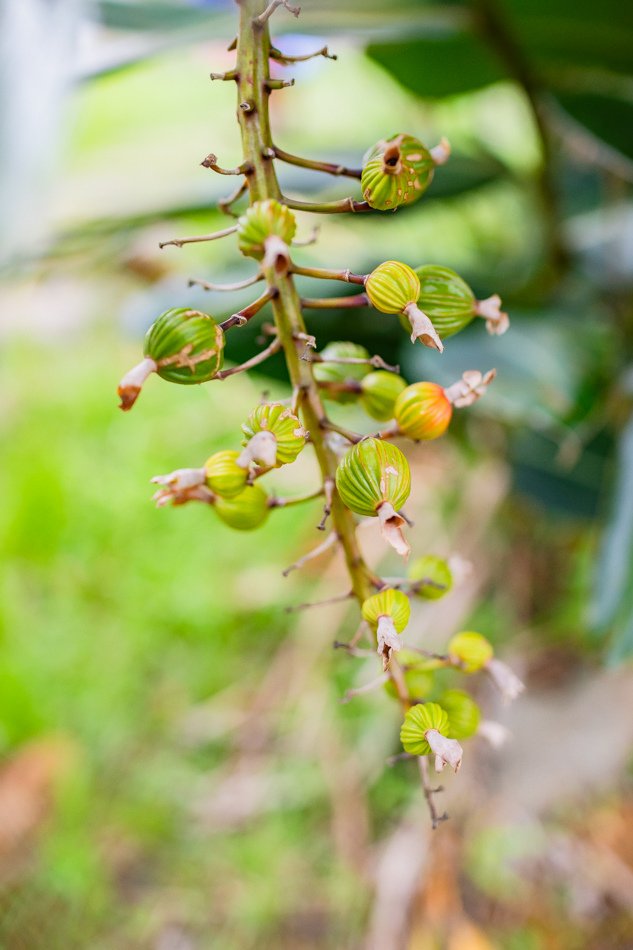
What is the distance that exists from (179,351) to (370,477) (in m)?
0.06

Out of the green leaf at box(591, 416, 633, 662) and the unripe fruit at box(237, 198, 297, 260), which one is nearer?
the unripe fruit at box(237, 198, 297, 260)

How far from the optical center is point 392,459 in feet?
0.68

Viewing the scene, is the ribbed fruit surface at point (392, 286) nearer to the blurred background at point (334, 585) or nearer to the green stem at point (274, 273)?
the green stem at point (274, 273)

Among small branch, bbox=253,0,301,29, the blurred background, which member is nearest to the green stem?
small branch, bbox=253,0,301,29

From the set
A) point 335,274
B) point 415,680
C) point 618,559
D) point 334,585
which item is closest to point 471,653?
point 415,680

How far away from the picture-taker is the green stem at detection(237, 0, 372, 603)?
0.20 metres

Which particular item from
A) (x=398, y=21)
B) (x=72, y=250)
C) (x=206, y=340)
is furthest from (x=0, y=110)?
(x=72, y=250)

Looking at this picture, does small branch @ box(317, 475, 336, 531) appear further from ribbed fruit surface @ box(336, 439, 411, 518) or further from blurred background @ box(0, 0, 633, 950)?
blurred background @ box(0, 0, 633, 950)

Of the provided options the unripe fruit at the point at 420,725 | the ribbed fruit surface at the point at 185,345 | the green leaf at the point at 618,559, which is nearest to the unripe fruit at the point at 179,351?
the ribbed fruit surface at the point at 185,345

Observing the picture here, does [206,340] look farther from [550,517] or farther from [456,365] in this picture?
[550,517]

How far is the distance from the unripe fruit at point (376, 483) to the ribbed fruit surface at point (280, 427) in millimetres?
13

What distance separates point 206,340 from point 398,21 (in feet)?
1.77

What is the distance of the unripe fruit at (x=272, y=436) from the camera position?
0.65 ft

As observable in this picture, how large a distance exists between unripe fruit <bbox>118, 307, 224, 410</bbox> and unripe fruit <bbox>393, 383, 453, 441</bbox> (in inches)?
2.1
